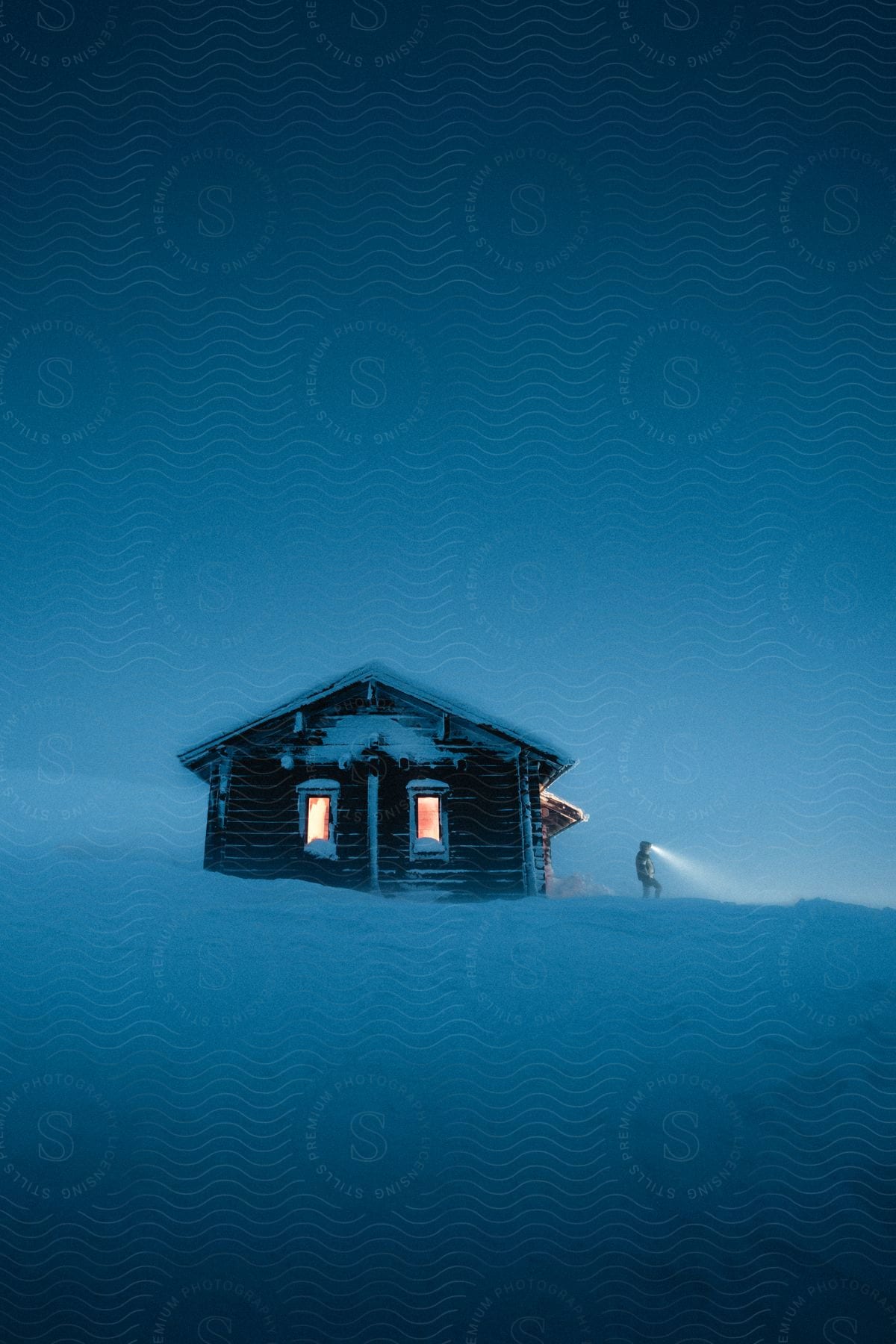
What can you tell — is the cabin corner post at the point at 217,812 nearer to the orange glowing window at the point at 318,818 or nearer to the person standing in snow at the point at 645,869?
the orange glowing window at the point at 318,818

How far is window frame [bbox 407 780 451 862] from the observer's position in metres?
15.9

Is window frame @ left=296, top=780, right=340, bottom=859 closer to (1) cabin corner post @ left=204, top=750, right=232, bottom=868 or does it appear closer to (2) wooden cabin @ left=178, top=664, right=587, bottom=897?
(2) wooden cabin @ left=178, top=664, right=587, bottom=897

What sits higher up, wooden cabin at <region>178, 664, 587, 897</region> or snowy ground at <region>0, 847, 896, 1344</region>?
wooden cabin at <region>178, 664, 587, 897</region>

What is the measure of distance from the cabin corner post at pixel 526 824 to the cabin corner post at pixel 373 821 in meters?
3.24

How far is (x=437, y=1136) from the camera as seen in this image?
6.76m

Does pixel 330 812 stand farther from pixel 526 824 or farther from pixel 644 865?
pixel 644 865

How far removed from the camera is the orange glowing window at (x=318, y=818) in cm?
1614

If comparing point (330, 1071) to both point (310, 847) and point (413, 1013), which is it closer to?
point (413, 1013)

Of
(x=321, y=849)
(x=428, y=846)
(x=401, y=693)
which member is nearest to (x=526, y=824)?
(x=428, y=846)

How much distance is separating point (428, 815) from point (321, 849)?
2.53 m

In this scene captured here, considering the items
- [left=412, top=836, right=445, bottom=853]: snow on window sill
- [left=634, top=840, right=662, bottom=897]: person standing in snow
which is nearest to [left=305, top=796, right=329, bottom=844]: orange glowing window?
[left=412, top=836, right=445, bottom=853]: snow on window sill

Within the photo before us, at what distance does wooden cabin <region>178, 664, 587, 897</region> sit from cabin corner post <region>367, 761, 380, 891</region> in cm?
2

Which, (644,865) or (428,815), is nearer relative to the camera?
(428,815)

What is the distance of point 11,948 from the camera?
929 centimetres
